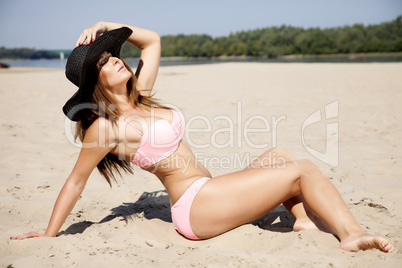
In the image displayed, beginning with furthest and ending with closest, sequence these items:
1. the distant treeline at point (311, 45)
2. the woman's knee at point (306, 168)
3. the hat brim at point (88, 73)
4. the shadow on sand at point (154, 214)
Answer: the distant treeline at point (311, 45) < the shadow on sand at point (154, 214) < the hat brim at point (88, 73) < the woman's knee at point (306, 168)

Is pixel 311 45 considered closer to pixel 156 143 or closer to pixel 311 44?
pixel 311 44

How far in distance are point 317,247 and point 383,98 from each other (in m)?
→ 7.14

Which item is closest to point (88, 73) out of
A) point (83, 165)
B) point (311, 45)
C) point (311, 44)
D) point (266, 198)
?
point (83, 165)

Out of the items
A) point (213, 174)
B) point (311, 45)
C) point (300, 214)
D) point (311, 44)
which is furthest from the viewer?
point (311, 44)

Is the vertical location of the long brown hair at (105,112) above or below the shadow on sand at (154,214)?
above

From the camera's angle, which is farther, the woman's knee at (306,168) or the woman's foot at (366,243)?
the woman's knee at (306,168)

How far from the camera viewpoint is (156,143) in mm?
2406

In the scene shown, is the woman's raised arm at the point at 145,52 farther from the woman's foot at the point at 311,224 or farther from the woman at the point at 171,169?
the woman's foot at the point at 311,224

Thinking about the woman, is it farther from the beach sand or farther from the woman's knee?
the beach sand

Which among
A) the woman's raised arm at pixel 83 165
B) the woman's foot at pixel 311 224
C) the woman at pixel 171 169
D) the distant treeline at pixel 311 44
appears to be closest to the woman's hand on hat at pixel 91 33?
the woman at pixel 171 169

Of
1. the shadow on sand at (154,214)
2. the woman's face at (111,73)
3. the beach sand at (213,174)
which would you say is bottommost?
the shadow on sand at (154,214)

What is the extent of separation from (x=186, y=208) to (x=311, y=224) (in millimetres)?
911

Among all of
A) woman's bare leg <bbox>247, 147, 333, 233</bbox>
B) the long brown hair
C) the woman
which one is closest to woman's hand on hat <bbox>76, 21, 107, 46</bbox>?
the woman

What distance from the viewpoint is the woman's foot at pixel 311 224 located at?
2412 mm
